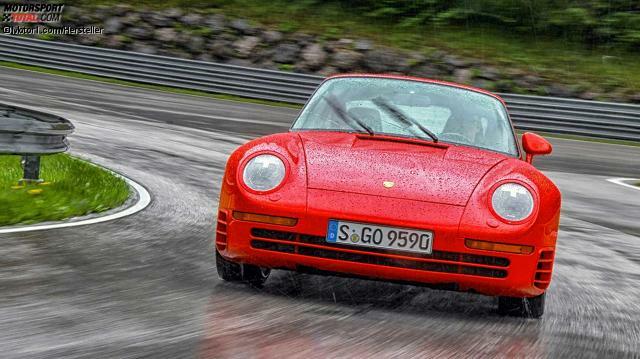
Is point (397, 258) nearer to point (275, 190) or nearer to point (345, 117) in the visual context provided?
point (275, 190)

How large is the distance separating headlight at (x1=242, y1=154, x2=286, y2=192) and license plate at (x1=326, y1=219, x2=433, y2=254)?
393 mm

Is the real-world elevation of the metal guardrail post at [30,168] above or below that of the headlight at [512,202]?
below

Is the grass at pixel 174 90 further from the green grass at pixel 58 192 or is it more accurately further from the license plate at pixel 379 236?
the license plate at pixel 379 236

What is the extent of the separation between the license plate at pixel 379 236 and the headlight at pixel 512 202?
40 cm

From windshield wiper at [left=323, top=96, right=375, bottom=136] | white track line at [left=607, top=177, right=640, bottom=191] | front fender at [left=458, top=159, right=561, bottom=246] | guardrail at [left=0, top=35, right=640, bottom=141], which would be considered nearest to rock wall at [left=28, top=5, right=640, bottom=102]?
guardrail at [left=0, top=35, right=640, bottom=141]

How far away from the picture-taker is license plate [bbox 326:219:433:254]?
4.96 meters

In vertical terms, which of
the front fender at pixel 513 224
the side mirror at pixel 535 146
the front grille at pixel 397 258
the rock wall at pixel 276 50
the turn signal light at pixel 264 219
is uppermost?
the side mirror at pixel 535 146

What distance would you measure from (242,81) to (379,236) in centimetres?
1846

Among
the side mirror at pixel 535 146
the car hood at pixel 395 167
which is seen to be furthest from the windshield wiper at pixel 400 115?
the side mirror at pixel 535 146

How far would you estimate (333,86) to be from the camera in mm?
6531

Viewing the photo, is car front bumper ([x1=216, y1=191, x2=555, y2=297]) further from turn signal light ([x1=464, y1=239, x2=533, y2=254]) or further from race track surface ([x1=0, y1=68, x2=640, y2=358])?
race track surface ([x1=0, y1=68, x2=640, y2=358])

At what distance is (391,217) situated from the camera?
4.98m

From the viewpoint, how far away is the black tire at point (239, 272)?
5.49 m

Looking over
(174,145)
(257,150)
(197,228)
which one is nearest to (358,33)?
(174,145)
